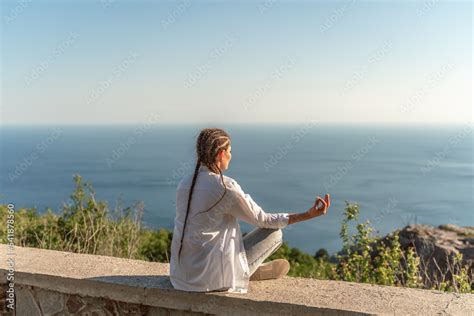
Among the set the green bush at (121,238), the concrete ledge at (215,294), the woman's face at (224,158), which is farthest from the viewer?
the green bush at (121,238)

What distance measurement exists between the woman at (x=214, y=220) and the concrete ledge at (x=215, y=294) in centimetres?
11

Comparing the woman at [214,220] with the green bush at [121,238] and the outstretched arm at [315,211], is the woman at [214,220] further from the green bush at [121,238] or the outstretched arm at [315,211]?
the green bush at [121,238]

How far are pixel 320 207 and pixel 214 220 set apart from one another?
0.60 m

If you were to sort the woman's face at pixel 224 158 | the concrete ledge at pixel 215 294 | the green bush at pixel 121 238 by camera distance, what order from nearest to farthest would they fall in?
the concrete ledge at pixel 215 294, the woman's face at pixel 224 158, the green bush at pixel 121 238

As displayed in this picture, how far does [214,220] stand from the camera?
321cm

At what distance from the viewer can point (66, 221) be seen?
20.6 ft

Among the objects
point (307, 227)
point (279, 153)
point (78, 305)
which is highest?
point (307, 227)

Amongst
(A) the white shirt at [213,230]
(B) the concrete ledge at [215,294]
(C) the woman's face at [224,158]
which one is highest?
(C) the woman's face at [224,158]

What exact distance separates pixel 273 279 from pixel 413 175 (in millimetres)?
58598

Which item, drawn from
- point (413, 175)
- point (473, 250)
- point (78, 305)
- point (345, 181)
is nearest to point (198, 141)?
point (78, 305)

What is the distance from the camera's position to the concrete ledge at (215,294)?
3111 millimetres

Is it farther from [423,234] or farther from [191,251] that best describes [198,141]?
[423,234]

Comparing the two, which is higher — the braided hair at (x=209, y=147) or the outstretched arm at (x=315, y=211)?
the braided hair at (x=209, y=147)

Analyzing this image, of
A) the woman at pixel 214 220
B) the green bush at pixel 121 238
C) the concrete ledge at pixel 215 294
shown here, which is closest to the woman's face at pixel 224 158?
the woman at pixel 214 220
